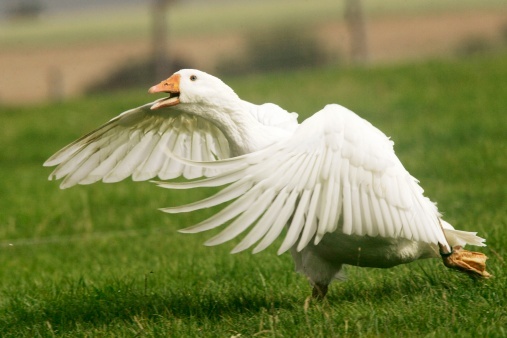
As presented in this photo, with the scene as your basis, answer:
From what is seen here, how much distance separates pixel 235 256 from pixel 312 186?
2680mm

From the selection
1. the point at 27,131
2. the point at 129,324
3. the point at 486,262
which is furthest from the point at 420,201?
the point at 27,131

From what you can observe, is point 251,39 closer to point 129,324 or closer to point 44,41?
point 44,41

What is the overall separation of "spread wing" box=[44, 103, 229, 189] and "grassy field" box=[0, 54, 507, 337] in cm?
75

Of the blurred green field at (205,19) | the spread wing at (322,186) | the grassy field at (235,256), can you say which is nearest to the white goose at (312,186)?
the spread wing at (322,186)

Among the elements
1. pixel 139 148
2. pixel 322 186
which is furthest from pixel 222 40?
pixel 322 186

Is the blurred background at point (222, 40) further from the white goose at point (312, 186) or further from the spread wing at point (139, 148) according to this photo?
the white goose at point (312, 186)

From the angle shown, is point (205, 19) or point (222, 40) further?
point (205, 19)

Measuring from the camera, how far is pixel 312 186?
194 inches

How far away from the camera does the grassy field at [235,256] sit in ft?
17.4

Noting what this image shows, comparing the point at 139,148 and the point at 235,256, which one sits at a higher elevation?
the point at 139,148

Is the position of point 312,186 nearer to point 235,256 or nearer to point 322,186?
point 322,186

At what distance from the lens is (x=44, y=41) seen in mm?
54656

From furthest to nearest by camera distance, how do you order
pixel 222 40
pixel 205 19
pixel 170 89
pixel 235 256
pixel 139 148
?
pixel 205 19 < pixel 222 40 < pixel 235 256 < pixel 139 148 < pixel 170 89

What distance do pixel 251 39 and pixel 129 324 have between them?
3318 centimetres
